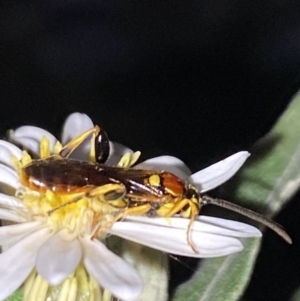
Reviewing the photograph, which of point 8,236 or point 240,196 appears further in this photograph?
point 240,196

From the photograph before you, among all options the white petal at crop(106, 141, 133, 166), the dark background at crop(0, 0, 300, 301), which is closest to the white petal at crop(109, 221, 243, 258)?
the white petal at crop(106, 141, 133, 166)

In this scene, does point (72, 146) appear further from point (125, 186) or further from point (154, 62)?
point (154, 62)

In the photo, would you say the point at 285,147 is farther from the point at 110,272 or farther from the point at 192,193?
the point at 110,272

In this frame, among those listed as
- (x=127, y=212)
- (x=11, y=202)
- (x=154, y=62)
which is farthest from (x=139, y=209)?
(x=154, y=62)

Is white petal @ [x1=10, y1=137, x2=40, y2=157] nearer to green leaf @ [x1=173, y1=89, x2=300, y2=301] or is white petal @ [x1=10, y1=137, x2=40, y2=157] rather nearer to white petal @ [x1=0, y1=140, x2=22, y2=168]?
white petal @ [x1=0, y1=140, x2=22, y2=168]

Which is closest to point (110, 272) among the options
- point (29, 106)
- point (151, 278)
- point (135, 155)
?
point (151, 278)

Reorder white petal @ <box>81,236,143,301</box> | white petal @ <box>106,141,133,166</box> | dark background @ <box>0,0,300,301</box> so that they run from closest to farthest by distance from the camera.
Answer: white petal @ <box>81,236,143,301</box>
white petal @ <box>106,141,133,166</box>
dark background @ <box>0,0,300,301</box>

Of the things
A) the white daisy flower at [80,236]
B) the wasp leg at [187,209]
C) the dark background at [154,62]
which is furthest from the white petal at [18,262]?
the dark background at [154,62]
